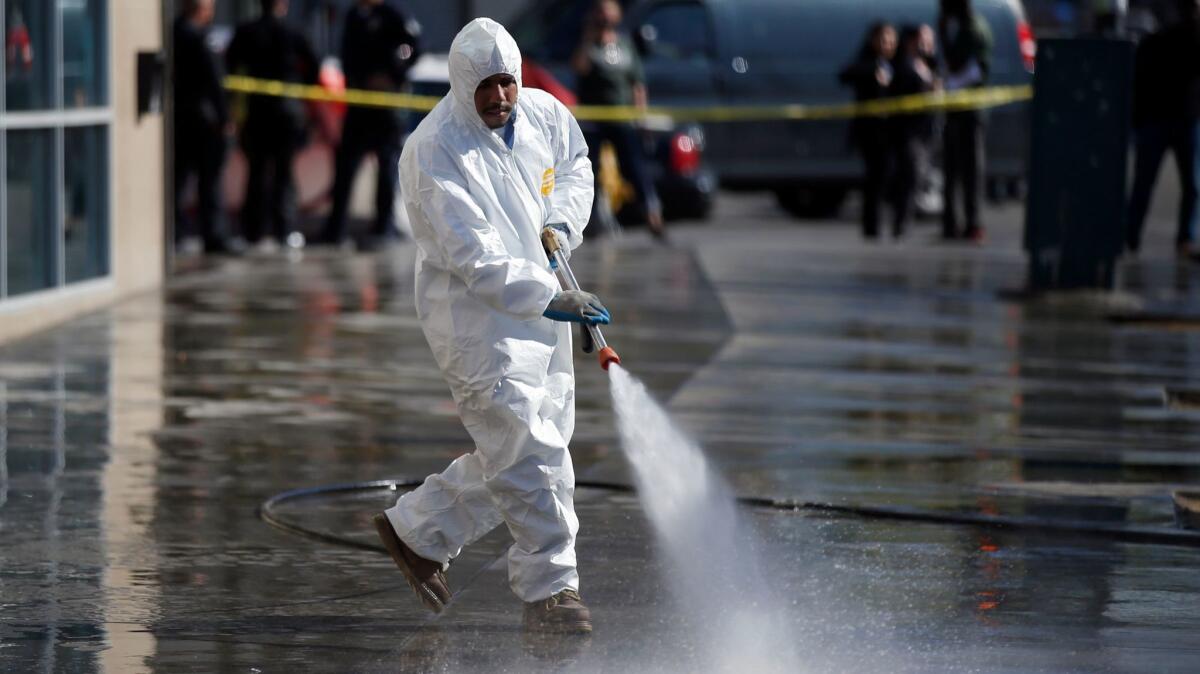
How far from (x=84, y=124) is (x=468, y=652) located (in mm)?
8994

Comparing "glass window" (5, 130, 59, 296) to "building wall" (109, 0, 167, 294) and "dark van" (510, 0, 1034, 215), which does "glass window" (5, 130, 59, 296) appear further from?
"dark van" (510, 0, 1034, 215)

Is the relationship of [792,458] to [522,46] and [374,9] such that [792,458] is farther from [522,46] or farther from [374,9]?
[522,46]

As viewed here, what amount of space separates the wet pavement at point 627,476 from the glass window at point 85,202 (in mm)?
550

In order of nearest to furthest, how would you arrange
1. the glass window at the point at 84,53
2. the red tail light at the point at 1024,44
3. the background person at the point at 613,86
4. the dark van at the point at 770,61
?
1. the glass window at the point at 84,53
2. the background person at the point at 613,86
3. the dark van at the point at 770,61
4. the red tail light at the point at 1024,44

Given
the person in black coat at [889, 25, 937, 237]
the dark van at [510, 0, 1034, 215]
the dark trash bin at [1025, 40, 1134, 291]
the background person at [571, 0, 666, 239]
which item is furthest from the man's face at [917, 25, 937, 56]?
the dark trash bin at [1025, 40, 1134, 291]

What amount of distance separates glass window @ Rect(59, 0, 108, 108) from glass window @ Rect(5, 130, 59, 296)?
573 mm

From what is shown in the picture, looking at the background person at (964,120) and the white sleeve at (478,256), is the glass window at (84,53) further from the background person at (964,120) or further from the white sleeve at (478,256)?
the background person at (964,120)

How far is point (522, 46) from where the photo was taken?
22609mm

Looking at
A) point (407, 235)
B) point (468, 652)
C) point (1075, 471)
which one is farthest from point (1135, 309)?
point (468, 652)

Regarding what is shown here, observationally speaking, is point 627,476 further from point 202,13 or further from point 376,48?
point 376,48

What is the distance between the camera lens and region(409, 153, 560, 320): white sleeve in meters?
5.97

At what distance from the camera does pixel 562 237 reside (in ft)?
20.9

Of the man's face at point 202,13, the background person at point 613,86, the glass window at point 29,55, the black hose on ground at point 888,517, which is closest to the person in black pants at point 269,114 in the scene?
the man's face at point 202,13

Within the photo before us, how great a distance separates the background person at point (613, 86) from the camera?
64.1 ft
